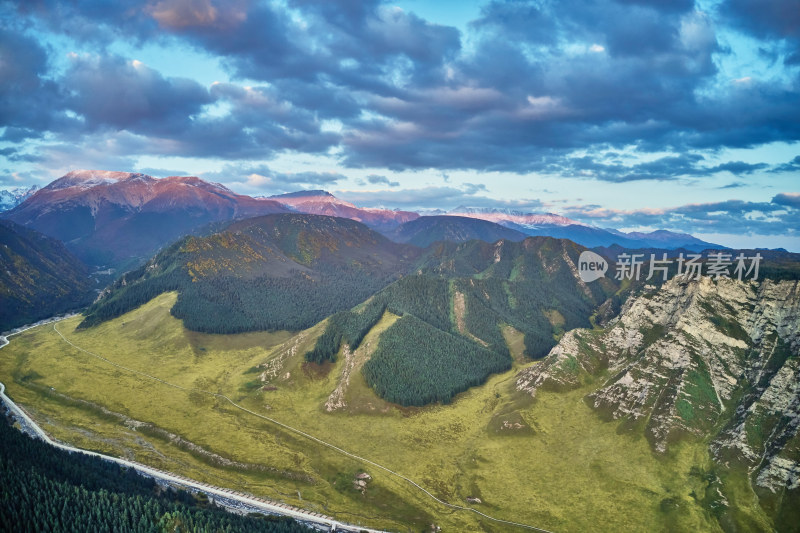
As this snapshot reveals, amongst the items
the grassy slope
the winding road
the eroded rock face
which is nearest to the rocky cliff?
the eroded rock face

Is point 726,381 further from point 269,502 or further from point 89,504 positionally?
point 89,504

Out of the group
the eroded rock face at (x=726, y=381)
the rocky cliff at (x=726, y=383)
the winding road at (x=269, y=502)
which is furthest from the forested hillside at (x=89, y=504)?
the eroded rock face at (x=726, y=381)

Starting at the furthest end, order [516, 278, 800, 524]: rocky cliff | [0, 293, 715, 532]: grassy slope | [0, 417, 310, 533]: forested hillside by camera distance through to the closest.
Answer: [516, 278, 800, 524]: rocky cliff < [0, 293, 715, 532]: grassy slope < [0, 417, 310, 533]: forested hillside

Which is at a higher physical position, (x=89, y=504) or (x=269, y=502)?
(x=89, y=504)

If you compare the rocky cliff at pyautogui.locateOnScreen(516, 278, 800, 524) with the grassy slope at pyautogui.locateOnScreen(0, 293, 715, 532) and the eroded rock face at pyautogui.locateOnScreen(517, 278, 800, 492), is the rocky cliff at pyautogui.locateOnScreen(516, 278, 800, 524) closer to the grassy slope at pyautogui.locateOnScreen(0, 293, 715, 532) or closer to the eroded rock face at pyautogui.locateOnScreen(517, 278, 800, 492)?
the eroded rock face at pyautogui.locateOnScreen(517, 278, 800, 492)

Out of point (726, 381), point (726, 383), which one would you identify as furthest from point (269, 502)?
point (726, 381)

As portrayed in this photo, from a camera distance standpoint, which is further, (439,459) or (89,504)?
(439,459)
